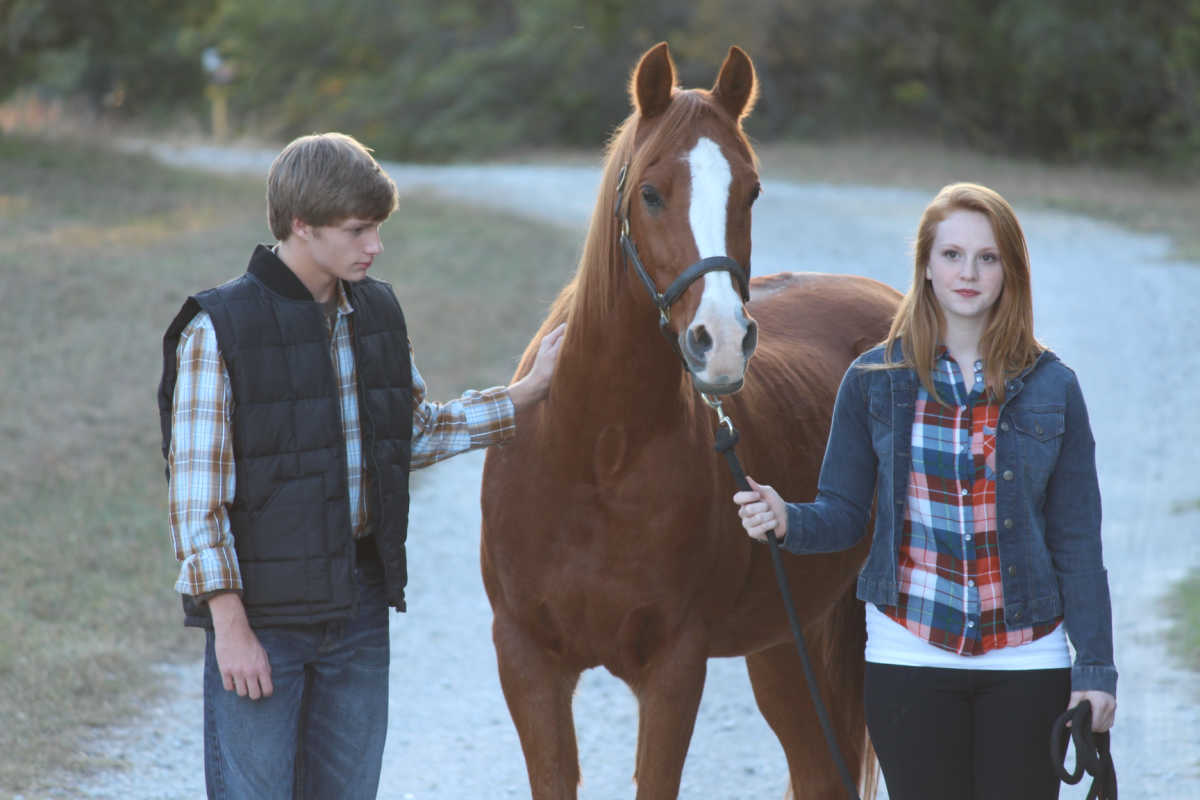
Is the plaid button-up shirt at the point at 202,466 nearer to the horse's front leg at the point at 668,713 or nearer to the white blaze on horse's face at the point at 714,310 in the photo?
the white blaze on horse's face at the point at 714,310

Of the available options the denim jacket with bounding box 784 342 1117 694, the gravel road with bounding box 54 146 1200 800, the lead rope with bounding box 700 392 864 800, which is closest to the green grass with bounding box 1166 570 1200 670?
the gravel road with bounding box 54 146 1200 800

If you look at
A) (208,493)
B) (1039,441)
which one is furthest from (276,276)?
(1039,441)

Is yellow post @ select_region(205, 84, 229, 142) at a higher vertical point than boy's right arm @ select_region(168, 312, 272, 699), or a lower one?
higher

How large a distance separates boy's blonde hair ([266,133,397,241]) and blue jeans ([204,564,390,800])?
70 centimetres

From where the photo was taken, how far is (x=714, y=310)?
7.88ft

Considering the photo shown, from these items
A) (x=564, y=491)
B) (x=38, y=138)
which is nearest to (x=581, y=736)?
(x=564, y=491)

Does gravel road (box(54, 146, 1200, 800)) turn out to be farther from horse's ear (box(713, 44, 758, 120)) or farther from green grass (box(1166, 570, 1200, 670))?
horse's ear (box(713, 44, 758, 120))

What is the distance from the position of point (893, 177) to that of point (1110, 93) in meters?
8.08

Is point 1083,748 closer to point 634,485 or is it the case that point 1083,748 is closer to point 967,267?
point 967,267

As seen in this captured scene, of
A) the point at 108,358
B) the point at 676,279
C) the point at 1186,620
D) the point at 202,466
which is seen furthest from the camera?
the point at 108,358

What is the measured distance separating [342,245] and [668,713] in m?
1.23

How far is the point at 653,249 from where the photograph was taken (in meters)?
2.61

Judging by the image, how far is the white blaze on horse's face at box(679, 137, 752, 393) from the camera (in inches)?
93.7

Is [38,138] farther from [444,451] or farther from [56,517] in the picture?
[444,451]
